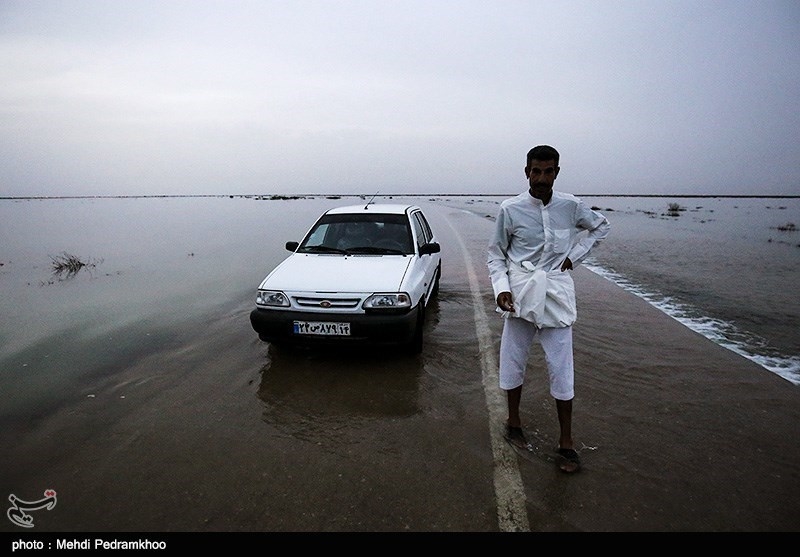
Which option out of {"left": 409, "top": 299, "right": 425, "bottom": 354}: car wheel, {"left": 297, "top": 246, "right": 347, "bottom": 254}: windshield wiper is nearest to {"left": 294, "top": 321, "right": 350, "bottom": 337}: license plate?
{"left": 409, "top": 299, "right": 425, "bottom": 354}: car wheel

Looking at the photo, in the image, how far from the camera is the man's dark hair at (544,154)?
2.75 m

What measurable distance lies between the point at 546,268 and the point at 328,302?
7.67ft

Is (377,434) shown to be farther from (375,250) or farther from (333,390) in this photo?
(375,250)

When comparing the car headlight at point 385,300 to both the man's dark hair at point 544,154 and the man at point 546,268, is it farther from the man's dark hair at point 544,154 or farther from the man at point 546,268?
the man's dark hair at point 544,154

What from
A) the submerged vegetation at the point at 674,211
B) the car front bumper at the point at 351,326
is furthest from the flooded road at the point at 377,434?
the submerged vegetation at the point at 674,211

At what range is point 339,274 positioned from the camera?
4711 mm

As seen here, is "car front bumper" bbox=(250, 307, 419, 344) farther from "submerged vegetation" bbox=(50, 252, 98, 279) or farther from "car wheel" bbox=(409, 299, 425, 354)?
"submerged vegetation" bbox=(50, 252, 98, 279)

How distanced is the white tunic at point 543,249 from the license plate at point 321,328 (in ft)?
6.14

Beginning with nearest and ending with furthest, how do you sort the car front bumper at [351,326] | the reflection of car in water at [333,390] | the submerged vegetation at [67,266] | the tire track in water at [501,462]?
the tire track in water at [501,462] → the reflection of car in water at [333,390] → the car front bumper at [351,326] → the submerged vegetation at [67,266]

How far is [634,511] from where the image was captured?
7.97ft

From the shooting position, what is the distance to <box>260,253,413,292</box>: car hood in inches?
173

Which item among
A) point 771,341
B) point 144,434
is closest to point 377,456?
point 144,434

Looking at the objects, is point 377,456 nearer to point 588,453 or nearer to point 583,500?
point 583,500
